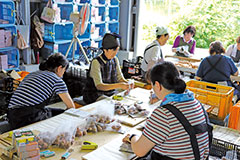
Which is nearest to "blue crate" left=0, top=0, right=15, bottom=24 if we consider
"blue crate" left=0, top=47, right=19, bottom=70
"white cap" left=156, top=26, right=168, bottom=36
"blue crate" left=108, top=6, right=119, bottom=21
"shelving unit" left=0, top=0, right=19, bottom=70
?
"shelving unit" left=0, top=0, right=19, bottom=70

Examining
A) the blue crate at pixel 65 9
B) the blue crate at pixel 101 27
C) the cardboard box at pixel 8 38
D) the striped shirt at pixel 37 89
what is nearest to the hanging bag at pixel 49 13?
the blue crate at pixel 65 9

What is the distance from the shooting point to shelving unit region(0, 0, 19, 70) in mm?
4949

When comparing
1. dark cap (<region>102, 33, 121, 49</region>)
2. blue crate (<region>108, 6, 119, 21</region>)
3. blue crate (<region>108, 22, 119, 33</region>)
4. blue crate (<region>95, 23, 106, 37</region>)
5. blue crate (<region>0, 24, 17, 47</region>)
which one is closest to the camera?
dark cap (<region>102, 33, 121, 49</region>)

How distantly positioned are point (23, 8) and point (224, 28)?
6.17m

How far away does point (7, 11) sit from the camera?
5.04 m

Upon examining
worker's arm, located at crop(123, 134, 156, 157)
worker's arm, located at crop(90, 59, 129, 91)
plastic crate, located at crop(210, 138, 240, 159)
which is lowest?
plastic crate, located at crop(210, 138, 240, 159)

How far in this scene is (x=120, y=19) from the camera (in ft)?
26.4

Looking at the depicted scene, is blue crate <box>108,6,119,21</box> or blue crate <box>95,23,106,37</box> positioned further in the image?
blue crate <box>108,6,119,21</box>

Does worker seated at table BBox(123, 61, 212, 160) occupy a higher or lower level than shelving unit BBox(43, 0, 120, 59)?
lower

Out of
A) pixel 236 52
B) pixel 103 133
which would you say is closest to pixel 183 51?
pixel 236 52

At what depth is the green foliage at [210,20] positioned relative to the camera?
8289mm

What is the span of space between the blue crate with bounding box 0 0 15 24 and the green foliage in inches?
182

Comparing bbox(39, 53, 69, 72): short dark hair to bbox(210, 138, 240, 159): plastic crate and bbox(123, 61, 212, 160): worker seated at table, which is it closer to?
bbox(123, 61, 212, 160): worker seated at table

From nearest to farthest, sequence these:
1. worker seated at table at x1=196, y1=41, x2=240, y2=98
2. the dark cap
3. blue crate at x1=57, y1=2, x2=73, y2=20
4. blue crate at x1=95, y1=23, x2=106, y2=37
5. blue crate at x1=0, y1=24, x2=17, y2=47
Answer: the dark cap
worker seated at table at x1=196, y1=41, x2=240, y2=98
blue crate at x1=0, y1=24, x2=17, y2=47
blue crate at x1=57, y1=2, x2=73, y2=20
blue crate at x1=95, y1=23, x2=106, y2=37
